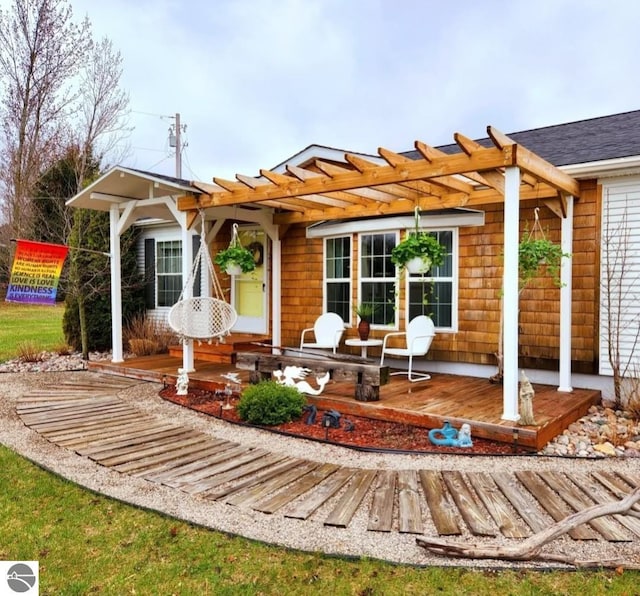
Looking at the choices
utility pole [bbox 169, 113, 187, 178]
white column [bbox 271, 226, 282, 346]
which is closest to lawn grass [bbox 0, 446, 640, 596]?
white column [bbox 271, 226, 282, 346]

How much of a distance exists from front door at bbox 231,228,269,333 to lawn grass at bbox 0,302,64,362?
4.25 metres

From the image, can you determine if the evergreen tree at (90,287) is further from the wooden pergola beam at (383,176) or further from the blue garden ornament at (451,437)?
the blue garden ornament at (451,437)

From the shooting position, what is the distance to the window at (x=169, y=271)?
9969 millimetres

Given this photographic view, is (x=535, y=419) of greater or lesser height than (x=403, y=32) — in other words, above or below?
below

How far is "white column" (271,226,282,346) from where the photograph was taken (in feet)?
25.5

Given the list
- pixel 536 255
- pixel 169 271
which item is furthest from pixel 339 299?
pixel 169 271

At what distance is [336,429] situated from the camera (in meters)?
4.46

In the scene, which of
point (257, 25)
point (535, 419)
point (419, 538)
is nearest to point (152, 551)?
point (419, 538)

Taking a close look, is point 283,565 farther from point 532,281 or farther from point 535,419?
point 532,281

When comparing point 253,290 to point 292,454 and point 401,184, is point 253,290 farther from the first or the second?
point 292,454

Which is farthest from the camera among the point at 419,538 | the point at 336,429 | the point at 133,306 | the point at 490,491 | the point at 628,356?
the point at 133,306

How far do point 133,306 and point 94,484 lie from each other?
7561 mm

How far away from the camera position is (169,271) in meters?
10.1

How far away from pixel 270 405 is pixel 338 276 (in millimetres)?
3305
